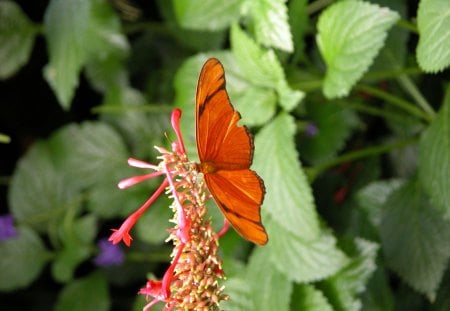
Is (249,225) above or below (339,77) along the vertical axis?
above

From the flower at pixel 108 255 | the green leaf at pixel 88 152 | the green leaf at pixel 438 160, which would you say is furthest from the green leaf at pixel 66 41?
the green leaf at pixel 438 160

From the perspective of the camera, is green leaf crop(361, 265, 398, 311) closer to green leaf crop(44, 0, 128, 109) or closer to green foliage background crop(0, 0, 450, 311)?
green foliage background crop(0, 0, 450, 311)

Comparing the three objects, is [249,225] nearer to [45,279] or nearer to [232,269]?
[232,269]

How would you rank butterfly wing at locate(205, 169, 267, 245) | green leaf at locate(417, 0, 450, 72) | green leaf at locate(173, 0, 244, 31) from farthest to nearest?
green leaf at locate(173, 0, 244, 31), green leaf at locate(417, 0, 450, 72), butterfly wing at locate(205, 169, 267, 245)

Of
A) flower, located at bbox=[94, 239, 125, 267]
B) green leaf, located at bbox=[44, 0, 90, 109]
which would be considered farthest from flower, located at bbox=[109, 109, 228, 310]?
flower, located at bbox=[94, 239, 125, 267]

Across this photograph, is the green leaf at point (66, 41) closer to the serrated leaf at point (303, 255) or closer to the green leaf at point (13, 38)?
the green leaf at point (13, 38)

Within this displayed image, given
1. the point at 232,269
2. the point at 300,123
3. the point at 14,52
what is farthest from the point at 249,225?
the point at 14,52

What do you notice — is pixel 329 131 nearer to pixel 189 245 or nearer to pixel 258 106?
pixel 258 106

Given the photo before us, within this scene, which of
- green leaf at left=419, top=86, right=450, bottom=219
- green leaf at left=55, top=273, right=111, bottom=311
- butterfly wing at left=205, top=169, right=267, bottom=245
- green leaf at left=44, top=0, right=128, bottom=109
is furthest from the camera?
green leaf at left=55, top=273, right=111, bottom=311
